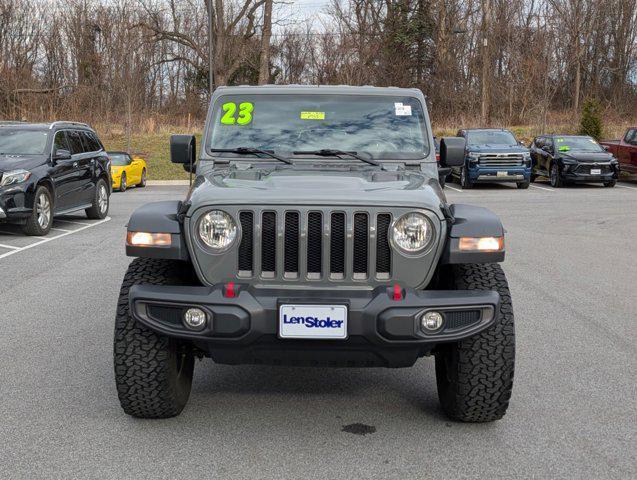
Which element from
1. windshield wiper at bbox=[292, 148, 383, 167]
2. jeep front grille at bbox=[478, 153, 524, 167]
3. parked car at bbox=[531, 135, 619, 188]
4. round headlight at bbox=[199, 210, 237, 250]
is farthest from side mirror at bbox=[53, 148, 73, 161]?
parked car at bbox=[531, 135, 619, 188]

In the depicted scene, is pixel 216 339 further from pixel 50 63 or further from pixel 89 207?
pixel 50 63

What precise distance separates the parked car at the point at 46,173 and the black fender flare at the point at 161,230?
28.0ft

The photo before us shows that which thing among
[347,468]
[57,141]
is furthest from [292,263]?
[57,141]

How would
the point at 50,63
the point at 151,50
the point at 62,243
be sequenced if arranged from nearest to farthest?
1. the point at 62,243
2. the point at 50,63
3. the point at 151,50

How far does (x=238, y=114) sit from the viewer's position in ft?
17.9

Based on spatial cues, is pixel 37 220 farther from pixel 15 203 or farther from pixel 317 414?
pixel 317 414

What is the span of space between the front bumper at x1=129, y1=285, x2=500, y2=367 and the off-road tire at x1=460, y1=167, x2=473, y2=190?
20075 millimetres

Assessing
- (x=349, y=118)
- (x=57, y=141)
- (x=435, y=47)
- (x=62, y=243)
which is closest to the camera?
(x=349, y=118)

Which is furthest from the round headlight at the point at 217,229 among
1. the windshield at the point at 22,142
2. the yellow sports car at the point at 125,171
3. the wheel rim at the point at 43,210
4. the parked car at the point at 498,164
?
the parked car at the point at 498,164

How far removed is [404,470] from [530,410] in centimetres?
118

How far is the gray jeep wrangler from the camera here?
3.70m

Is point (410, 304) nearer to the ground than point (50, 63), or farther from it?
nearer to the ground

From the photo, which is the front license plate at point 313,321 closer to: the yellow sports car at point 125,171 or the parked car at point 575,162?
the yellow sports car at point 125,171

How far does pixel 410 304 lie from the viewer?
3.67 metres
